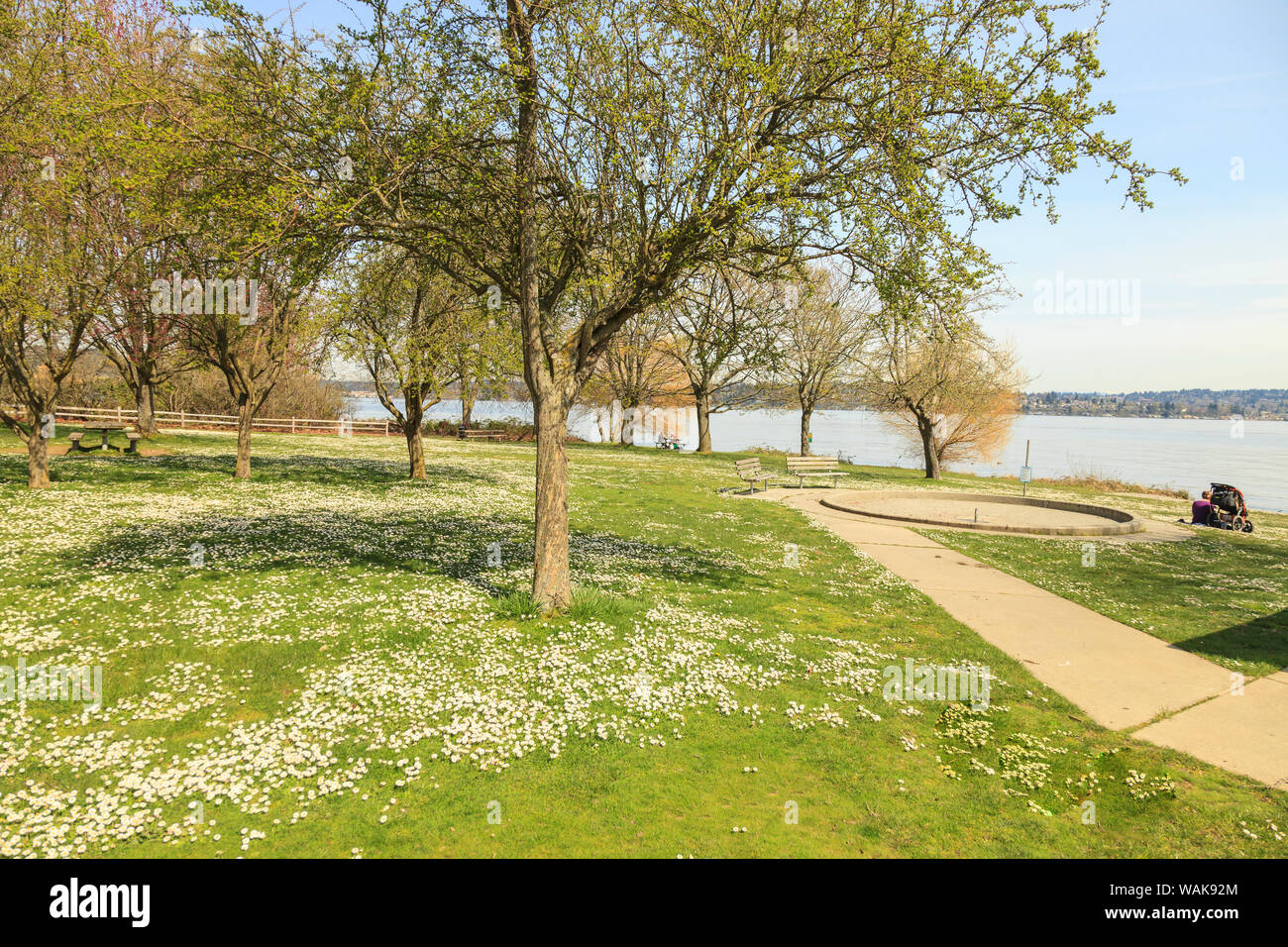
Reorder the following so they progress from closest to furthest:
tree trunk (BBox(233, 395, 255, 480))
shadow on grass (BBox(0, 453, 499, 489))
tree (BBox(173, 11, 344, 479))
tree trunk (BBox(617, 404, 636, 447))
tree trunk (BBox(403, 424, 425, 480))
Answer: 1. tree (BBox(173, 11, 344, 479))
2. shadow on grass (BBox(0, 453, 499, 489))
3. tree trunk (BBox(233, 395, 255, 480))
4. tree trunk (BBox(403, 424, 425, 480))
5. tree trunk (BBox(617, 404, 636, 447))

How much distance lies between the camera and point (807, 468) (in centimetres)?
3234

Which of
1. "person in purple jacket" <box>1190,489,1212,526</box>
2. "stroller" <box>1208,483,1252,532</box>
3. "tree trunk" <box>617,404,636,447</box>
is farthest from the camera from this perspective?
"tree trunk" <box>617,404,636,447</box>

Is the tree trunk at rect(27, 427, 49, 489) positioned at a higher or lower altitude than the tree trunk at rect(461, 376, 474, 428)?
lower

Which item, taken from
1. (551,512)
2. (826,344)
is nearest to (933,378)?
(826,344)

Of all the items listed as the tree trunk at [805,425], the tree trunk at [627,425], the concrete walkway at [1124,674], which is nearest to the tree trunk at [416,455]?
the concrete walkway at [1124,674]

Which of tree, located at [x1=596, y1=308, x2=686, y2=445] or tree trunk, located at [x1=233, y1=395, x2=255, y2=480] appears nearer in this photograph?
tree trunk, located at [x1=233, y1=395, x2=255, y2=480]

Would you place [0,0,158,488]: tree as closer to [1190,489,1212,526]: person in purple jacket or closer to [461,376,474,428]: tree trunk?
[461,376,474,428]: tree trunk

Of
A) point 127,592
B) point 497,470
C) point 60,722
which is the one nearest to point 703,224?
point 60,722

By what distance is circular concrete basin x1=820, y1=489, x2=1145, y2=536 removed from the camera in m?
21.6

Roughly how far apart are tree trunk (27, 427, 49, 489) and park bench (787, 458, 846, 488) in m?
27.4

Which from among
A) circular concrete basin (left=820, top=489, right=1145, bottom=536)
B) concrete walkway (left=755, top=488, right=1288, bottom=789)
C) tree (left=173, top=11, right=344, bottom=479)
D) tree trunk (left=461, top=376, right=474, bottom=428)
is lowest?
concrete walkway (left=755, top=488, right=1288, bottom=789)

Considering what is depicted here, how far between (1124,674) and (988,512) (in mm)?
17419

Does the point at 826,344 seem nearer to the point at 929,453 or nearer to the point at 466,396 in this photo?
the point at 929,453

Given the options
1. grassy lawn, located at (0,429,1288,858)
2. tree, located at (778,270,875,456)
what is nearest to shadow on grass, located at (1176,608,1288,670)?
grassy lawn, located at (0,429,1288,858)
